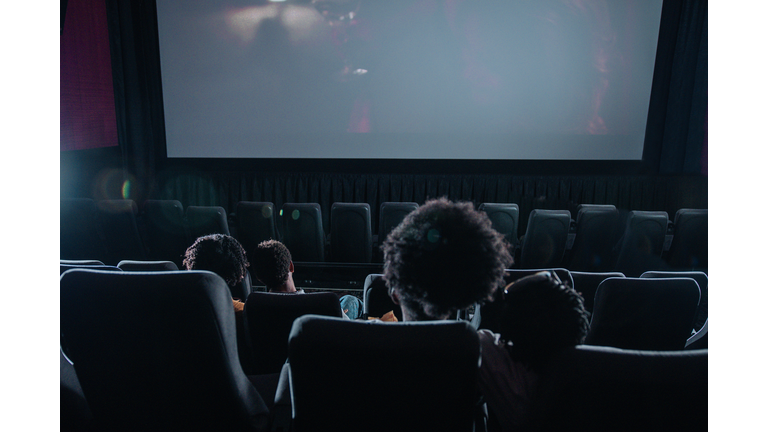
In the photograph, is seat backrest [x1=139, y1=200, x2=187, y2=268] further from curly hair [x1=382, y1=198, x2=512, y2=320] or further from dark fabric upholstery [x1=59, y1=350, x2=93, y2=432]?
curly hair [x1=382, y1=198, x2=512, y2=320]

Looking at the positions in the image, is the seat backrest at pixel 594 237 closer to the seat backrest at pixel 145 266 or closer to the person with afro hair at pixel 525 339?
the person with afro hair at pixel 525 339

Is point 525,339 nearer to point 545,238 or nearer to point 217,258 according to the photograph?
point 217,258

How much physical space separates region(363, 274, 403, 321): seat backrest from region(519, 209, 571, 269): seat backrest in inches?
76.4

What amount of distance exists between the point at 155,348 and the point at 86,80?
202 inches

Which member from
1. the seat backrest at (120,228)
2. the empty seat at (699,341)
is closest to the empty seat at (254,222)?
the seat backrest at (120,228)

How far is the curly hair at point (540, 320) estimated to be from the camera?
0.82m

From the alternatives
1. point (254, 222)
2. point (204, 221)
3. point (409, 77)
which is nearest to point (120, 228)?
point (204, 221)

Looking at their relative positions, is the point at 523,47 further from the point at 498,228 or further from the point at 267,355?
the point at 267,355

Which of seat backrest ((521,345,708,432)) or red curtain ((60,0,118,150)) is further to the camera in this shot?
red curtain ((60,0,118,150))

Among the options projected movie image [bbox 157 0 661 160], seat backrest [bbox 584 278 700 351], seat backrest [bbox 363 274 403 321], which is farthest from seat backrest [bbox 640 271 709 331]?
projected movie image [bbox 157 0 661 160]

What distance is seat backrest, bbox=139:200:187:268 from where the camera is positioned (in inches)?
127

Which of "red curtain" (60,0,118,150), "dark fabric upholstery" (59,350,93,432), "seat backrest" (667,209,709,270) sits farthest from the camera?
"red curtain" (60,0,118,150)

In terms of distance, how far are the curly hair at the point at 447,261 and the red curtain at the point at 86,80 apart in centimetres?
490

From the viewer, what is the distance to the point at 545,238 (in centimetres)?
324
